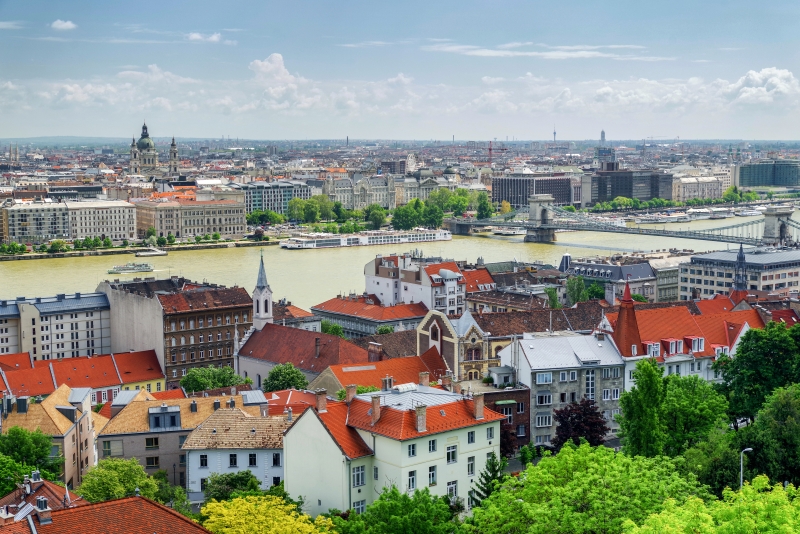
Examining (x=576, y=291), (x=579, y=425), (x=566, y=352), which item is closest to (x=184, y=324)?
(x=566, y=352)

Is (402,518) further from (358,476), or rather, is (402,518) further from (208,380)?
(208,380)

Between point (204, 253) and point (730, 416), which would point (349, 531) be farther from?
point (204, 253)

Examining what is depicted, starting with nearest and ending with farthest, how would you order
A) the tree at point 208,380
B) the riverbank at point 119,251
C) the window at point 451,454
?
the window at point 451,454 < the tree at point 208,380 < the riverbank at point 119,251

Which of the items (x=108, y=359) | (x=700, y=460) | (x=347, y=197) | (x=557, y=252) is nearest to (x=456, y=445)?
(x=700, y=460)

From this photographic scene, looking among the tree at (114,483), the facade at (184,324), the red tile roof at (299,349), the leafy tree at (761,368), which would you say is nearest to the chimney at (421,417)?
the tree at (114,483)

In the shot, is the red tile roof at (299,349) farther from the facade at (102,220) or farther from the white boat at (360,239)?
the facade at (102,220)

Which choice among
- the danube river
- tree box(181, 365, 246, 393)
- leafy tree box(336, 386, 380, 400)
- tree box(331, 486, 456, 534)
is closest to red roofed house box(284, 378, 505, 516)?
tree box(331, 486, 456, 534)
